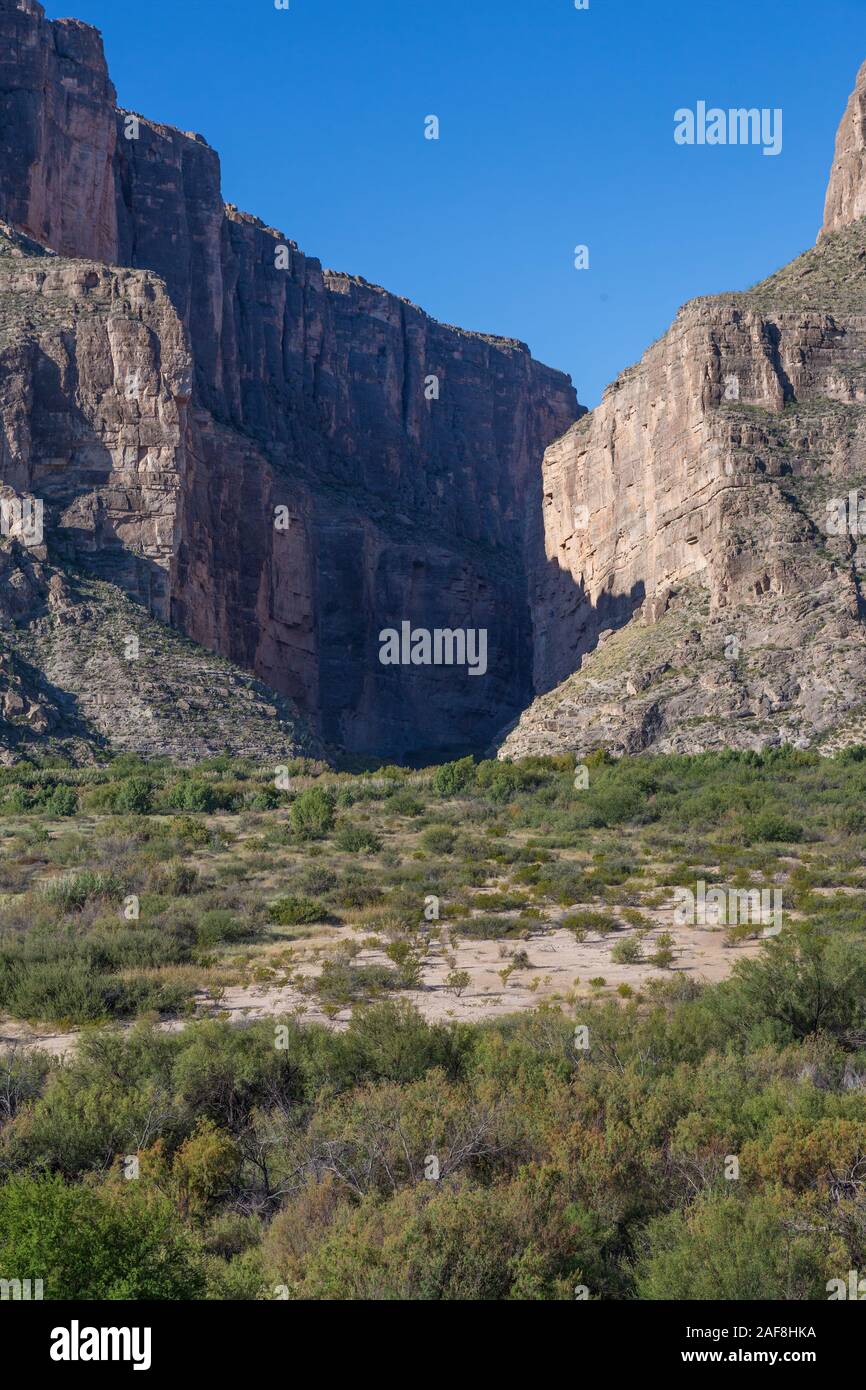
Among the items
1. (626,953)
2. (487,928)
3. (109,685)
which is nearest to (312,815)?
(487,928)

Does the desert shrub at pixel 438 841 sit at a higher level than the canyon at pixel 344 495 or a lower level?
lower

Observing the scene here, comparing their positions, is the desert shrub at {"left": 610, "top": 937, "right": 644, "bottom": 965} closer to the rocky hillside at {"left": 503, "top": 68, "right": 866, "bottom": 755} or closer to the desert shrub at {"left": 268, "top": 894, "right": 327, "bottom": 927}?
the desert shrub at {"left": 268, "top": 894, "right": 327, "bottom": 927}

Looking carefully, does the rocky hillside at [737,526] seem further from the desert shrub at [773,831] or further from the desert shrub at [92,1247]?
the desert shrub at [92,1247]

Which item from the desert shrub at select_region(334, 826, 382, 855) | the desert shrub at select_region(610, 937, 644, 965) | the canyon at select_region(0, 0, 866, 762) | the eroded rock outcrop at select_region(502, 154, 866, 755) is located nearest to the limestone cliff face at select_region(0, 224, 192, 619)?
the canyon at select_region(0, 0, 866, 762)

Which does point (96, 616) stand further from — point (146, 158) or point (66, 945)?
point (146, 158)

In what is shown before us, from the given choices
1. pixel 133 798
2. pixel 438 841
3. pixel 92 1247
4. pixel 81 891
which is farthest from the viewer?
pixel 133 798

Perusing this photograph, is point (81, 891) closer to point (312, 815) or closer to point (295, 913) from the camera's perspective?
point (295, 913)

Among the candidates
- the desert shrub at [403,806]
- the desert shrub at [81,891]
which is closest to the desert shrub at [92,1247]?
the desert shrub at [81,891]
